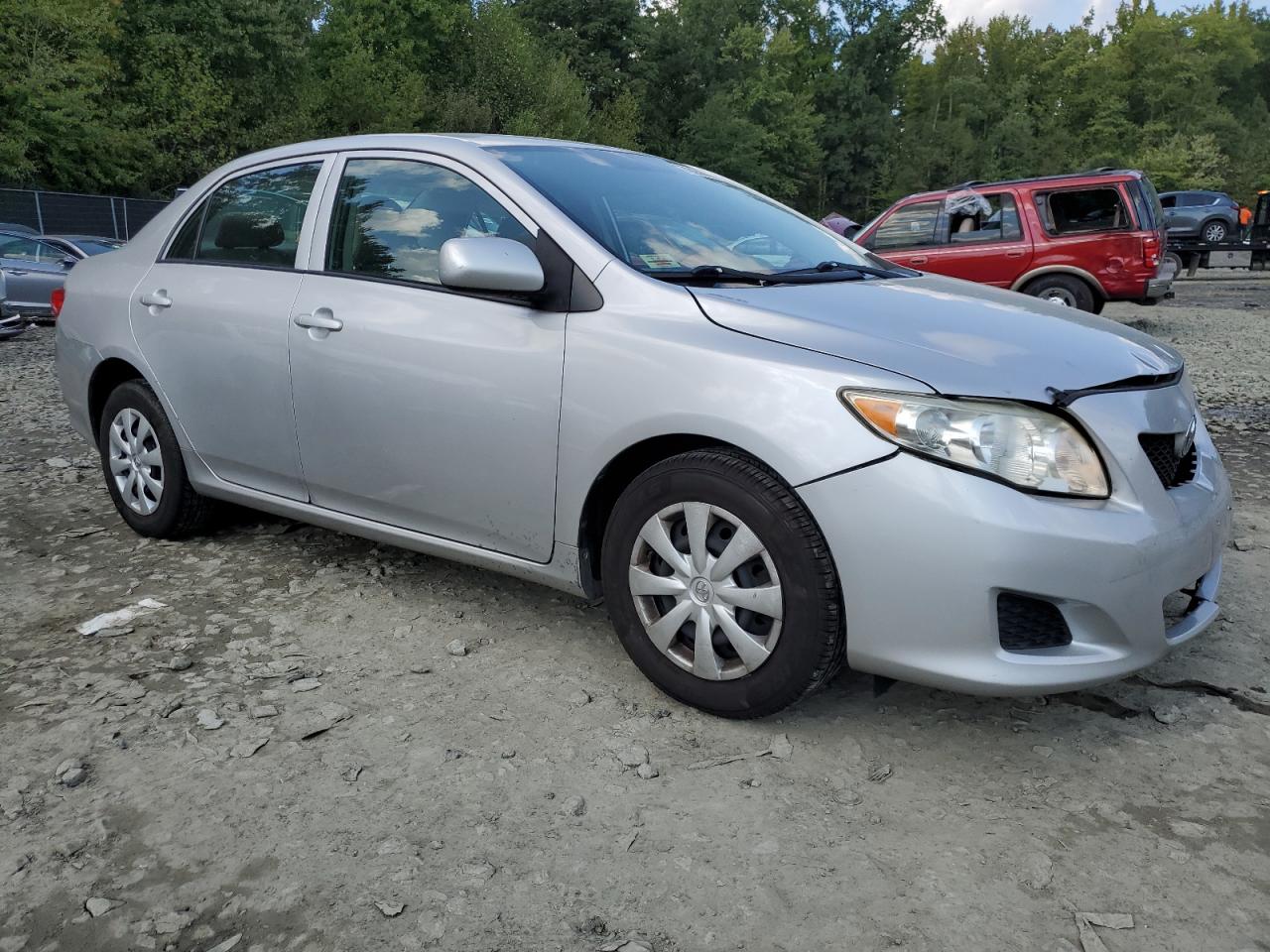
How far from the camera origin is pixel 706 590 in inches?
110

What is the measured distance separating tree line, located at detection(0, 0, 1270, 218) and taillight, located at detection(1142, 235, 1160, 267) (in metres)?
27.1

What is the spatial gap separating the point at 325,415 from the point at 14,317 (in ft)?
26.7

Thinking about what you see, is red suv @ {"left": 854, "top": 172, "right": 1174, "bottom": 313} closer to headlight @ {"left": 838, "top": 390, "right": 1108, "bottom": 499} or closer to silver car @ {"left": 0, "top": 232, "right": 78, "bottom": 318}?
headlight @ {"left": 838, "top": 390, "right": 1108, "bottom": 499}

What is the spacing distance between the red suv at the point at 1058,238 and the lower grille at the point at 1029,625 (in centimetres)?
1019

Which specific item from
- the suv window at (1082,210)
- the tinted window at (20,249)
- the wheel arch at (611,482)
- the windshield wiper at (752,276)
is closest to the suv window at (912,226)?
the suv window at (1082,210)

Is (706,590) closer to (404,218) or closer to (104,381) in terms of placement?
(404,218)

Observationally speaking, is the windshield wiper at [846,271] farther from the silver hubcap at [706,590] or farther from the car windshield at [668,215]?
the silver hubcap at [706,590]

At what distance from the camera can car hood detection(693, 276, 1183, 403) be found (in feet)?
8.55

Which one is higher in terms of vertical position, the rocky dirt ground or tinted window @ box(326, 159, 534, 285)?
tinted window @ box(326, 159, 534, 285)

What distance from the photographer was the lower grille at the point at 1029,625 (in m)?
2.52

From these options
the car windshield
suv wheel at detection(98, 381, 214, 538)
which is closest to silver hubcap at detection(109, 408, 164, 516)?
suv wheel at detection(98, 381, 214, 538)

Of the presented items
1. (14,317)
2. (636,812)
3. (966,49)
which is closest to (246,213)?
(636,812)

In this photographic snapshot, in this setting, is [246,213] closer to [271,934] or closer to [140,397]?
[140,397]

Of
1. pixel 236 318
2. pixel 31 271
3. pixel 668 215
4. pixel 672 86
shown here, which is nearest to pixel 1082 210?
pixel 668 215
